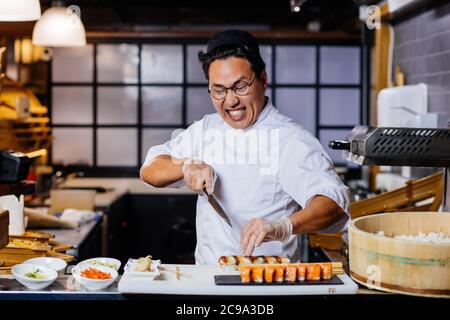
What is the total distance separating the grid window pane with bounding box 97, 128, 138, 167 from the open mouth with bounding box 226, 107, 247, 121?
184 inches

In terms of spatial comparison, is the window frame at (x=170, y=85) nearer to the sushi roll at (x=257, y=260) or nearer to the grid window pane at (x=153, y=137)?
the grid window pane at (x=153, y=137)

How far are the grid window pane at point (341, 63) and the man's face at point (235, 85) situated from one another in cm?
491

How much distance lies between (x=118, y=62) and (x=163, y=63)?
50 cm

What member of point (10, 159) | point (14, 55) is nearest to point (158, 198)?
point (14, 55)

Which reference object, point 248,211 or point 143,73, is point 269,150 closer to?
point 248,211

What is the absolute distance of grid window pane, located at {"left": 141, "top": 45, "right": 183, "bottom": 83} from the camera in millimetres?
8141

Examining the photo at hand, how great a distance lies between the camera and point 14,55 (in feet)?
28.6

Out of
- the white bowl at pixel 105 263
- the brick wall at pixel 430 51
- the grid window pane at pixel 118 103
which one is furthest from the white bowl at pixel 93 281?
the grid window pane at pixel 118 103

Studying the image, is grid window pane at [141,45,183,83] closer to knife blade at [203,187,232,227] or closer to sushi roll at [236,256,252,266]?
knife blade at [203,187,232,227]

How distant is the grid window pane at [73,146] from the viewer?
7.96 meters

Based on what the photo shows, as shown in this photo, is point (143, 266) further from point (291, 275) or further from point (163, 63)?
point (163, 63)

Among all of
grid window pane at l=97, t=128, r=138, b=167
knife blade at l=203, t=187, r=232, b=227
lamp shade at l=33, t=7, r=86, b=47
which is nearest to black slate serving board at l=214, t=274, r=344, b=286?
knife blade at l=203, t=187, r=232, b=227

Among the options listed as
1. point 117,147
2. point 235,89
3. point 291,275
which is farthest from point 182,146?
point 117,147

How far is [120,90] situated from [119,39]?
1.90ft
